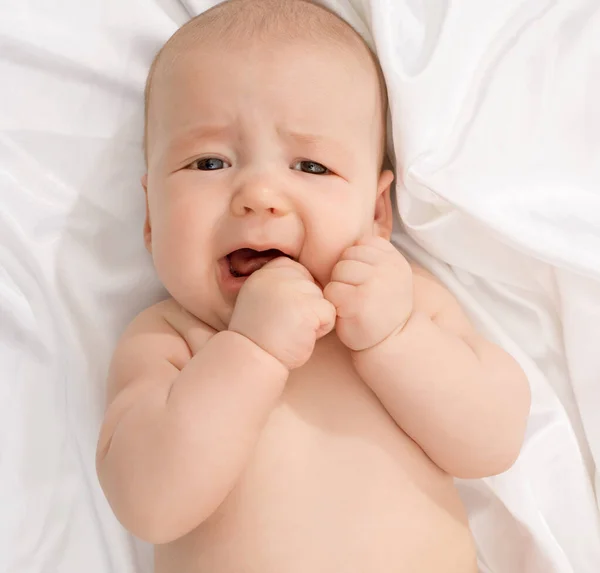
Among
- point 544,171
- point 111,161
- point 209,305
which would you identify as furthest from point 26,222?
point 544,171

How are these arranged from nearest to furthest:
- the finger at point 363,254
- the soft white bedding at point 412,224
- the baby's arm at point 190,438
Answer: the baby's arm at point 190,438 < the finger at point 363,254 < the soft white bedding at point 412,224

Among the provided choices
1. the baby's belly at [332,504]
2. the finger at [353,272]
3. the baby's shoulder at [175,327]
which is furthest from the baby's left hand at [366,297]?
the baby's shoulder at [175,327]

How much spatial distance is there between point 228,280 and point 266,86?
0.89ft

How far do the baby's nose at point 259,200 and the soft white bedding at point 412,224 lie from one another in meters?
0.25

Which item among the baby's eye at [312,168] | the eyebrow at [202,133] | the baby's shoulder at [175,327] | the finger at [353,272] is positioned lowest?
the baby's shoulder at [175,327]

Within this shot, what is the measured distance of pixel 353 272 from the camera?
1051 mm

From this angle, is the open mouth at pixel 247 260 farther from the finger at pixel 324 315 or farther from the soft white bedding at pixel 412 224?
the soft white bedding at pixel 412 224

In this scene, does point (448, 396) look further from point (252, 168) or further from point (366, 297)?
point (252, 168)

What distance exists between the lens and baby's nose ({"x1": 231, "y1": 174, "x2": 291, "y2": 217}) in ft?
3.38

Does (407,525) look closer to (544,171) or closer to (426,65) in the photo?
(544,171)

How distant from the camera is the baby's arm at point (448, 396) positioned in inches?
41.5

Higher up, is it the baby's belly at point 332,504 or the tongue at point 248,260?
the tongue at point 248,260

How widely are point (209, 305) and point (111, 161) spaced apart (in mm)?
387

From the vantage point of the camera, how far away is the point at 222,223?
1070 millimetres
